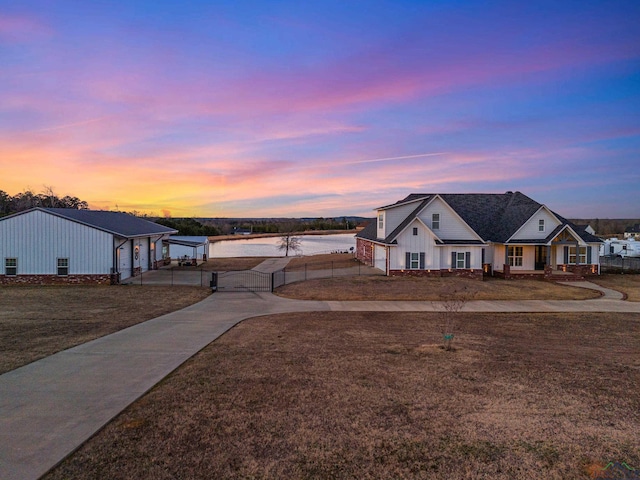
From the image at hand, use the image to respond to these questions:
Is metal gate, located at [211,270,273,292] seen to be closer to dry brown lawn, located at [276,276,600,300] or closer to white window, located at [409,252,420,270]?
dry brown lawn, located at [276,276,600,300]

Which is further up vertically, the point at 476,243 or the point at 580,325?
the point at 476,243

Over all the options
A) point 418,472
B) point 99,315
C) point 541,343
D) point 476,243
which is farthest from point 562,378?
point 476,243

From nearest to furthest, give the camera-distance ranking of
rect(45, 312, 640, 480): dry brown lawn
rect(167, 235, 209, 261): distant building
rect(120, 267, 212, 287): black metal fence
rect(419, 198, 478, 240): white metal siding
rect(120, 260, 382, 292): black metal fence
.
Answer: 1. rect(45, 312, 640, 480): dry brown lawn
2. rect(120, 260, 382, 292): black metal fence
3. rect(120, 267, 212, 287): black metal fence
4. rect(419, 198, 478, 240): white metal siding
5. rect(167, 235, 209, 261): distant building

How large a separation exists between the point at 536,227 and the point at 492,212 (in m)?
5.09

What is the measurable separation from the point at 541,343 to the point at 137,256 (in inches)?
1095

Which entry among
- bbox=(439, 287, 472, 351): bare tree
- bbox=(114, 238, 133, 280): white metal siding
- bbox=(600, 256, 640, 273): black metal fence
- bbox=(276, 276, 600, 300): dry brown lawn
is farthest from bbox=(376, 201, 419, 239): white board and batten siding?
bbox=(114, 238, 133, 280): white metal siding

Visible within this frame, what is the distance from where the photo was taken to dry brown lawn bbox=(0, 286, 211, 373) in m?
11.4

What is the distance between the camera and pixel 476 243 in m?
30.8

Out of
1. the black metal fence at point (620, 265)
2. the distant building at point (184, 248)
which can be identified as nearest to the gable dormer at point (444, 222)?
the black metal fence at point (620, 265)

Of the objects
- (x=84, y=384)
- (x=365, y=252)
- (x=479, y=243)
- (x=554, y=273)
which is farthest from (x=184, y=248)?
(x=554, y=273)

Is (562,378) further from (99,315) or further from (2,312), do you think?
(2,312)

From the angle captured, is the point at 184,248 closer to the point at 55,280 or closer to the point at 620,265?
the point at 55,280

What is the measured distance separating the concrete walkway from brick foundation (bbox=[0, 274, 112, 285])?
38.7ft

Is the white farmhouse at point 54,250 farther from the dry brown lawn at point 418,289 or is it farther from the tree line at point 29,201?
the tree line at point 29,201
